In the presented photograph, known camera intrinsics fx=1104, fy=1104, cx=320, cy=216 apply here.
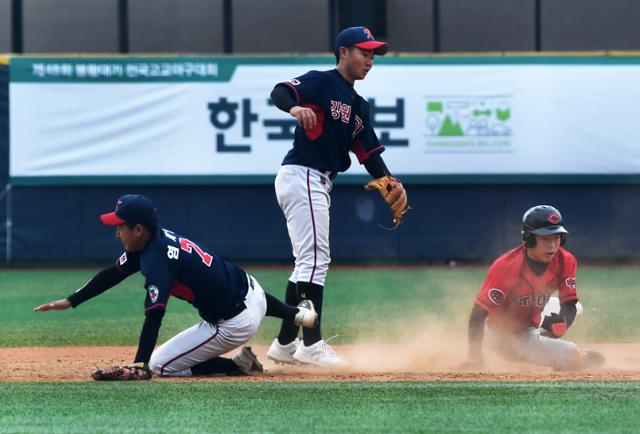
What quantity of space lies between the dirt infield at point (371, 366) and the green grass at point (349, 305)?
60cm

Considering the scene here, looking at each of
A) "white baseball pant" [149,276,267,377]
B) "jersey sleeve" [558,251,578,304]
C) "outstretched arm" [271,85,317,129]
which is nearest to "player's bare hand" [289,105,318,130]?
"outstretched arm" [271,85,317,129]

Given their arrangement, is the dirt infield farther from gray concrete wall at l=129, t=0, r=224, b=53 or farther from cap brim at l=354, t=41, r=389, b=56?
gray concrete wall at l=129, t=0, r=224, b=53

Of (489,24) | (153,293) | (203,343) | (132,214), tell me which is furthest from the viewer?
(489,24)

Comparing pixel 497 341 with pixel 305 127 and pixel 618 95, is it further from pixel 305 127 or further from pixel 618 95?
pixel 618 95

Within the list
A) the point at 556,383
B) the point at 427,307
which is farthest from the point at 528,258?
the point at 427,307

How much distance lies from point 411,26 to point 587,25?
2.46 meters

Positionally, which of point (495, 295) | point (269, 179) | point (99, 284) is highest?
point (269, 179)

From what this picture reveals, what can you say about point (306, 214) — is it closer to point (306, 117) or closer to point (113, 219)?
point (306, 117)

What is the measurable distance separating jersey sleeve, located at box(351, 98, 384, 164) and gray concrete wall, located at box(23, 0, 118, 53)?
31.7 ft

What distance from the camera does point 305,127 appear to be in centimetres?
582

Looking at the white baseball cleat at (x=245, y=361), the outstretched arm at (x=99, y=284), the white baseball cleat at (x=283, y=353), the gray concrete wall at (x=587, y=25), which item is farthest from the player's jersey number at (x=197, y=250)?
the gray concrete wall at (x=587, y=25)

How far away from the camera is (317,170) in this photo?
20.5 ft

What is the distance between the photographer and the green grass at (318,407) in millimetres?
4273

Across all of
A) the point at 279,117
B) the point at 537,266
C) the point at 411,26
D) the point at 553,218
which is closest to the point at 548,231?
the point at 553,218
